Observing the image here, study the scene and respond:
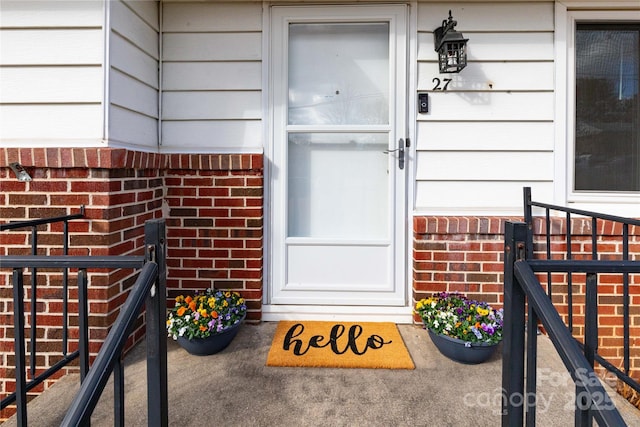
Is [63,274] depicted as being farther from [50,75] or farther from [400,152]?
[400,152]

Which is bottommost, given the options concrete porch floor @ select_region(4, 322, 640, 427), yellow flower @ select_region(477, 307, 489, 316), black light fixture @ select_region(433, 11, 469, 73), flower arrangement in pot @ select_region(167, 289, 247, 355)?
concrete porch floor @ select_region(4, 322, 640, 427)

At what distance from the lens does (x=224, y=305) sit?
7.32 feet

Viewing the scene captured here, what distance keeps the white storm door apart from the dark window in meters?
1.30

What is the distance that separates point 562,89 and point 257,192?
2153 mm

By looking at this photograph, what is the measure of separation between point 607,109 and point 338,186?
6.30 ft

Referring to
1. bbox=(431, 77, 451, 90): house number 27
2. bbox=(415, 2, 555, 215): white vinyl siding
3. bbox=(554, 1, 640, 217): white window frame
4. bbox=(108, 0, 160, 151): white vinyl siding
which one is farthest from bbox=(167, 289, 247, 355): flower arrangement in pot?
bbox=(554, 1, 640, 217): white window frame

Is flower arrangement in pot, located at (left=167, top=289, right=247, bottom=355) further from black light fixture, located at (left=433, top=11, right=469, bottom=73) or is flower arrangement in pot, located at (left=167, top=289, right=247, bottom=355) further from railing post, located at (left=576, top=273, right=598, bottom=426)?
black light fixture, located at (left=433, top=11, right=469, bottom=73)

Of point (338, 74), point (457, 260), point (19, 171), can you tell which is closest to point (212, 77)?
point (338, 74)

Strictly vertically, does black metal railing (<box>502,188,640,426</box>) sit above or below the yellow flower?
above

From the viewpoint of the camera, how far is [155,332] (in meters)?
1.13

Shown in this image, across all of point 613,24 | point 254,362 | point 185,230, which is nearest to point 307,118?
point 185,230

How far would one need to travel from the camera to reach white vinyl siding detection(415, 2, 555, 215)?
243cm

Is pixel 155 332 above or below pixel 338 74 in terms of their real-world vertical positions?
below

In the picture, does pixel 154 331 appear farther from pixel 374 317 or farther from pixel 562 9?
pixel 562 9
